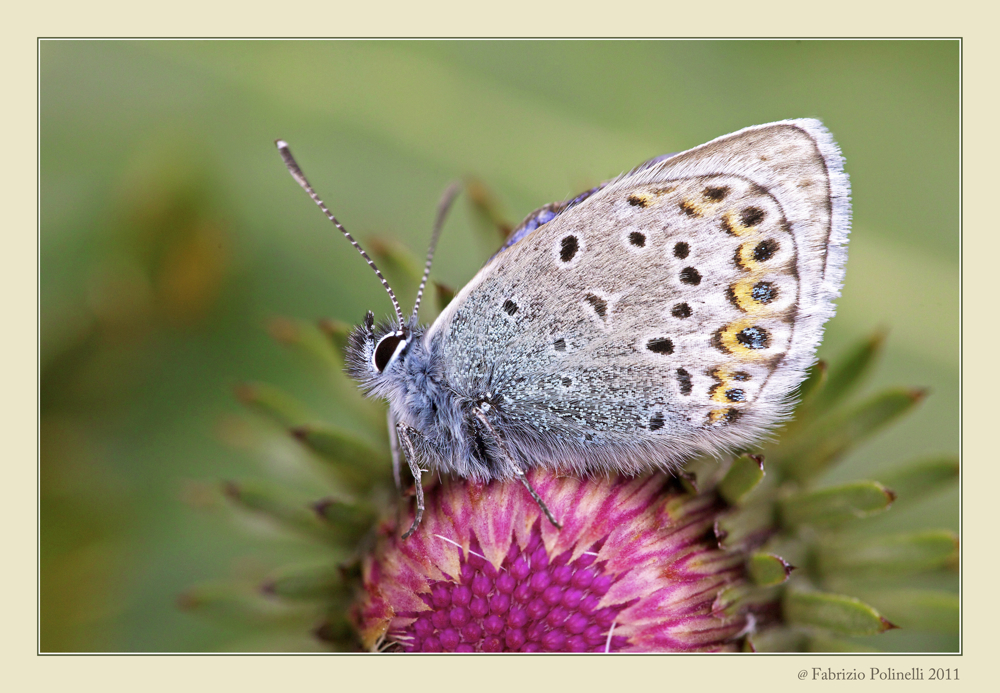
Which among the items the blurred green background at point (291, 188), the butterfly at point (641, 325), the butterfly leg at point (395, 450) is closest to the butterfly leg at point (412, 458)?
the butterfly at point (641, 325)


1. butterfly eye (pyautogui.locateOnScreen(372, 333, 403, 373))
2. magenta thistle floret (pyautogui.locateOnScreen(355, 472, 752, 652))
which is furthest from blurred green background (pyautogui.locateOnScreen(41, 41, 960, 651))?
magenta thistle floret (pyautogui.locateOnScreen(355, 472, 752, 652))

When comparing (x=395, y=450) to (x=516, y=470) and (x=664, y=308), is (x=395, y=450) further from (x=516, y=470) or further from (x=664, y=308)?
(x=664, y=308)

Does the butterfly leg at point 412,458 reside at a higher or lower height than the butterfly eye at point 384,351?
lower

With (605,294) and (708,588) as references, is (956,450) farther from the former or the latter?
(605,294)

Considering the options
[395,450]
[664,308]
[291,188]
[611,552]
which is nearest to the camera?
[664,308]

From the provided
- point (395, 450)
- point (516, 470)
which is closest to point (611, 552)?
point (516, 470)

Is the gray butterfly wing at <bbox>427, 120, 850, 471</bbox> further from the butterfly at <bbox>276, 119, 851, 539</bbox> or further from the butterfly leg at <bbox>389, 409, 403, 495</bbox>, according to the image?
the butterfly leg at <bbox>389, 409, 403, 495</bbox>

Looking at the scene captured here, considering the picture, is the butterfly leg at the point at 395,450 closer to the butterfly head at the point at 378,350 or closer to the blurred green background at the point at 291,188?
the butterfly head at the point at 378,350

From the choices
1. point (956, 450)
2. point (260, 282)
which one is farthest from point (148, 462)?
point (956, 450)
